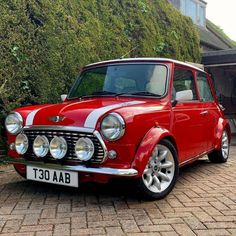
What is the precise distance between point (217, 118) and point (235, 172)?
37.1 inches

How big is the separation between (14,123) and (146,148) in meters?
1.58

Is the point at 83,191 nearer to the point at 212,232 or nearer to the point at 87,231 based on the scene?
the point at 87,231

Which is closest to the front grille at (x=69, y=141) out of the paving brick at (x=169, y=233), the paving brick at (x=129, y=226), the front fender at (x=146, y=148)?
the front fender at (x=146, y=148)

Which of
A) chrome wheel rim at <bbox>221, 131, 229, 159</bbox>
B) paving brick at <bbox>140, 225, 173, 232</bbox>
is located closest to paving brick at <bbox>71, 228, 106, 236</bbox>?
paving brick at <bbox>140, 225, 173, 232</bbox>

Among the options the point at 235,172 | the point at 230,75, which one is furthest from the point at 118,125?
the point at 230,75

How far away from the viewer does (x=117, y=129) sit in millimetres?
3543

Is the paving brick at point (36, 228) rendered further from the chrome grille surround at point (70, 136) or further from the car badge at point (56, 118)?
the car badge at point (56, 118)

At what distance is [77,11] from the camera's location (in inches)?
324

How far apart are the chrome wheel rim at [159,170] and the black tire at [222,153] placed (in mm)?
2305

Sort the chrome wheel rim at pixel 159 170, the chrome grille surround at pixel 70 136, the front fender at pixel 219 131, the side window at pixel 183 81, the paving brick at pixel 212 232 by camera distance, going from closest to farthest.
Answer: the paving brick at pixel 212 232
the chrome grille surround at pixel 70 136
the chrome wheel rim at pixel 159 170
the side window at pixel 183 81
the front fender at pixel 219 131

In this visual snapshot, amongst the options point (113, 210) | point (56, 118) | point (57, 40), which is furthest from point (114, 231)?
point (57, 40)

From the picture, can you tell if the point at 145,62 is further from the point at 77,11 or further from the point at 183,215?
the point at 77,11

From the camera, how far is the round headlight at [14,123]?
4117 mm

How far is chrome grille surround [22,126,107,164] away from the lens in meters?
3.56
